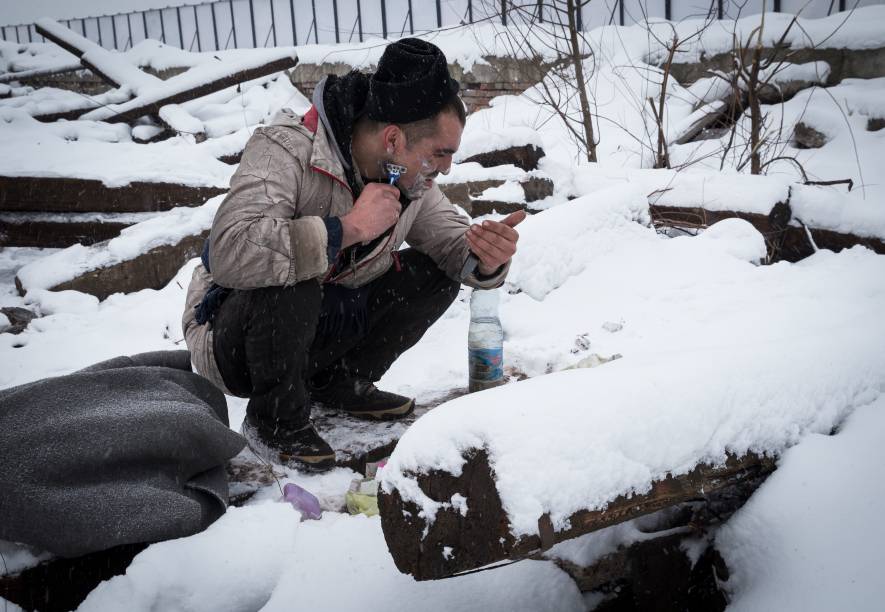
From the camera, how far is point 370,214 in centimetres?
208

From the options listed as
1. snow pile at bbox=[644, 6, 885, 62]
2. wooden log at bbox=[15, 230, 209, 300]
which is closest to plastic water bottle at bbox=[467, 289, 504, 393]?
wooden log at bbox=[15, 230, 209, 300]

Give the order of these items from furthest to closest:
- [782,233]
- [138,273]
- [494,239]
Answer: [138,273], [782,233], [494,239]

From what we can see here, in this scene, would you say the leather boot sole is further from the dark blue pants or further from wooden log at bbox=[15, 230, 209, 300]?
wooden log at bbox=[15, 230, 209, 300]

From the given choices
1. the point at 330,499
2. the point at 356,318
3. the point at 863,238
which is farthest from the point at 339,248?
the point at 863,238

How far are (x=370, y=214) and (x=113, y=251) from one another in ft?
10.5

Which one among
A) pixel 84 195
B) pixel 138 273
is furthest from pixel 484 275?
pixel 84 195

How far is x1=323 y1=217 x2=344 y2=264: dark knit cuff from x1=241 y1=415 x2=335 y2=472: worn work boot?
601 mm

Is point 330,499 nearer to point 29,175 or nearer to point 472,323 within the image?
point 472,323

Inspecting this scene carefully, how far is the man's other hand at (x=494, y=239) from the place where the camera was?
229 centimetres

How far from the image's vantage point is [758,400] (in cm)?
132

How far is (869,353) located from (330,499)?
150 centimetres

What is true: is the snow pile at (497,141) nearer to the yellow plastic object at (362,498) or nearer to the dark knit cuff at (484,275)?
the dark knit cuff at (484,275)

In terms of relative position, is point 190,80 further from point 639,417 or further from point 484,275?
point 639,417

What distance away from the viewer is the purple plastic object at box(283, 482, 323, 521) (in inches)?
73.0
